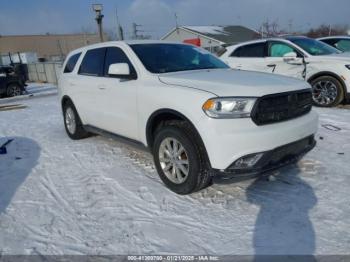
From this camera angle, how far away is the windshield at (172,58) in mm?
4294

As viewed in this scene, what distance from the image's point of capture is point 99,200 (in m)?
3.79

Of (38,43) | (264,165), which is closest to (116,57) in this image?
(264,165)

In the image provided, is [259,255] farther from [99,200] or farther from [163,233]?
[99,200]

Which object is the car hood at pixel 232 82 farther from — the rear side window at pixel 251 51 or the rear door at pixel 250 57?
the rear side window at pixel 251 51

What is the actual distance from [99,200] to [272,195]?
197cm

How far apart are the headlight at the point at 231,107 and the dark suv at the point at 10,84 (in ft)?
51.5

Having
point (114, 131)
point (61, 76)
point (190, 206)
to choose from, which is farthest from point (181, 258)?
point (61, 76)

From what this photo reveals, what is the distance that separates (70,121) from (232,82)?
3.96m

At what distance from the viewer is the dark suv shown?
16.2 m

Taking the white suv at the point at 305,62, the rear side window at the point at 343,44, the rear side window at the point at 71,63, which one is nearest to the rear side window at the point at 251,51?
the white suv at the point at 305,62

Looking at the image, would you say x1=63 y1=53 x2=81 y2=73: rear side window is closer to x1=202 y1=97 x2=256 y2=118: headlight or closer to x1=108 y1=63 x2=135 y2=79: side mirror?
x1=108 y1=63 x2=135 y2=79: side mirror

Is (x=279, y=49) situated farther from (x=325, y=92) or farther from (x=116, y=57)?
(x=116, y=57)

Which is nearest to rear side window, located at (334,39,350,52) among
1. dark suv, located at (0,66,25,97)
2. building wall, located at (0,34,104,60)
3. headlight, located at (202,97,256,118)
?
headlight, located at (202,97,256,118)

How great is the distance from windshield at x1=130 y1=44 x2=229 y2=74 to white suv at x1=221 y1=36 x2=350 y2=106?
11.8 feet
